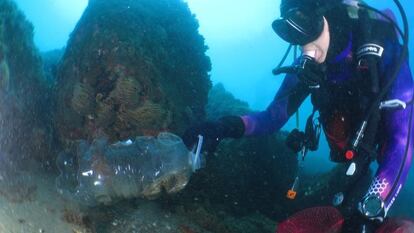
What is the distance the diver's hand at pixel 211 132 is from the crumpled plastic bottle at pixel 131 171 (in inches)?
4.8

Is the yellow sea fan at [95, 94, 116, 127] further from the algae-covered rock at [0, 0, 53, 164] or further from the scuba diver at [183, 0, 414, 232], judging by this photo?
the scuba diver at [183, 0, 414, 232]

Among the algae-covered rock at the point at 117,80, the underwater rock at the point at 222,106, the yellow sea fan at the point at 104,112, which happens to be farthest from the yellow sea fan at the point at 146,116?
the underwater rock at the point at 222,106

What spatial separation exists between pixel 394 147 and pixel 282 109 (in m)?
2.01

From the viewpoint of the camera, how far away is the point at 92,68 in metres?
5.19

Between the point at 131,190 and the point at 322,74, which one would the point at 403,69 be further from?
the point at 131,190

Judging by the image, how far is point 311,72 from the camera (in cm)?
400

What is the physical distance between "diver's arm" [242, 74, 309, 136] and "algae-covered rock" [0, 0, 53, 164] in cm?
318

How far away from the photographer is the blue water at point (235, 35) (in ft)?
266

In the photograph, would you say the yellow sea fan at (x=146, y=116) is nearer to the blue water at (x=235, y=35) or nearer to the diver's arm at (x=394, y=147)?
the diver's arm at (x=394, y=147)

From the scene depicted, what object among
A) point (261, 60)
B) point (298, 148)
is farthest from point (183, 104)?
point (261, 60)

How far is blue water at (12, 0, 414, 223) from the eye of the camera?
3189 inches

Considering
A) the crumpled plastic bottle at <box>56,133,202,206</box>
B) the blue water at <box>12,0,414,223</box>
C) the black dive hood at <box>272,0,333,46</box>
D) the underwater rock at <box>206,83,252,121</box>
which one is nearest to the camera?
the crumpled plastic bottle at <box>56,133,202,206</box>

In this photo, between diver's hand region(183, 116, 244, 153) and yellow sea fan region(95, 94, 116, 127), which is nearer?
diver's hand region(183, 116, 244, 153)

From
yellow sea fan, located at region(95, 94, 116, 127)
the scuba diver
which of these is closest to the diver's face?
the scuba diver
